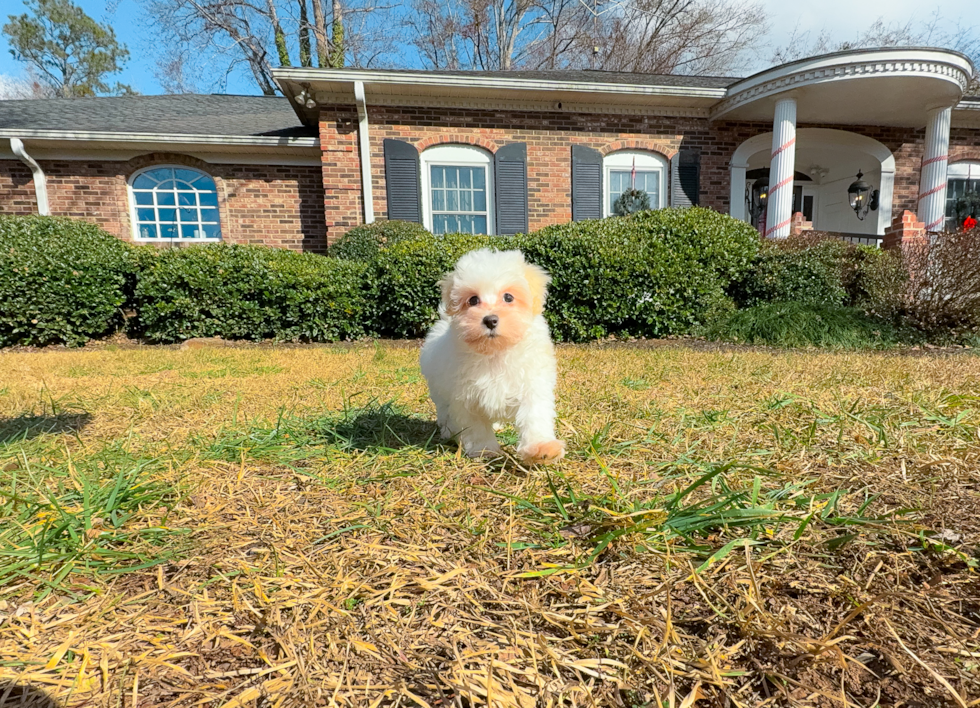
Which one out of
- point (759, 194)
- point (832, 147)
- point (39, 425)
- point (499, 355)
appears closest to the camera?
point (499, 355)

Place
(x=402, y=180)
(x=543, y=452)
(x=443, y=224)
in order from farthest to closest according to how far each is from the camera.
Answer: (x=443, y=224)
(x=402, y=180)
(x=543, y=452)

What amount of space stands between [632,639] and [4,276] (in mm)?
10101

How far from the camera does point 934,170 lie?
1162 centimetres

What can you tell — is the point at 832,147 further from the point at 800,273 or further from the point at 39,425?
the point at 39,425

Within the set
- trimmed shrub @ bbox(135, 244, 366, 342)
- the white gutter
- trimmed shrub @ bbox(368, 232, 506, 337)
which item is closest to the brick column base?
trimmed shrub @ bbox(368, 232, 506, 337)

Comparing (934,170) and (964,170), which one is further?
(964,170)

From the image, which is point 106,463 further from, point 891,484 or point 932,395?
point 932,395

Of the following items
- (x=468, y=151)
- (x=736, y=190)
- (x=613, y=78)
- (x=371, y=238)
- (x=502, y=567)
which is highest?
(x=613, y=78)

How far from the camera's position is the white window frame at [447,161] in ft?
38.1

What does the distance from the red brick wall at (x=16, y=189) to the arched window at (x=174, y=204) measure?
212cm

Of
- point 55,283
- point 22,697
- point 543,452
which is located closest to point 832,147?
point 543,452

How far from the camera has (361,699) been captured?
98 centimetres

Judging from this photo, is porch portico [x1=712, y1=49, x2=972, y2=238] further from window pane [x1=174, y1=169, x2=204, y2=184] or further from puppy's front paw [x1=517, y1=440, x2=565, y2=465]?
window pane [x1=174, y1=169, x2=204, y2=184]

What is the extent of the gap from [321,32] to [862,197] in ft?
68.0
